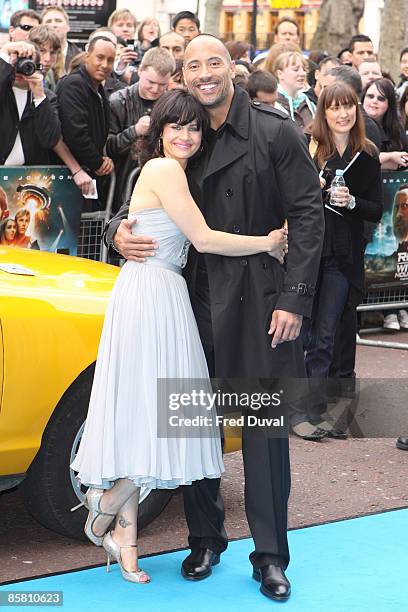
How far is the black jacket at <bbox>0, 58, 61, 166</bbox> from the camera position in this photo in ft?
26.7

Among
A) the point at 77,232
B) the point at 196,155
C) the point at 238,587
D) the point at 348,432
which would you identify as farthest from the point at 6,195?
the point at 238,587

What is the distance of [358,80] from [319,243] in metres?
4.62

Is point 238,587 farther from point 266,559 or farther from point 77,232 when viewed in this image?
point 77,232

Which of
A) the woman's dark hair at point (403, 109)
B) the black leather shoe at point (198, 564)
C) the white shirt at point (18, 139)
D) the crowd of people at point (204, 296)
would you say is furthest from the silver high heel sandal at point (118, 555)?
the woman's dark hair at point (403, 109)

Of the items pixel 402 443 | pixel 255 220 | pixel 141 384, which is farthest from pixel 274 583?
pixel 402 443

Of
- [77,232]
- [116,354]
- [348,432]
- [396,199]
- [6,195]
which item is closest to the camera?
[116,354]

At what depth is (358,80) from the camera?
29.5ft

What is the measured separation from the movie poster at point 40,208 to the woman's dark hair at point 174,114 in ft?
10.9

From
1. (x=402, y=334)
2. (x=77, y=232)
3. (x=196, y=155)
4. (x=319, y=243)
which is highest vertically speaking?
(x=196, y=155)

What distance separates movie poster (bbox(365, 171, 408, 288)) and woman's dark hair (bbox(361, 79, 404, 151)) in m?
0.30

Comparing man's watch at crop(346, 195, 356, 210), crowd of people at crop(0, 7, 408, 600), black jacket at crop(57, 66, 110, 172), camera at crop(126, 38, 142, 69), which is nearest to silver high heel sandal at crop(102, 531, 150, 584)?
crowd of people at crop(0, 7, 408, 600)

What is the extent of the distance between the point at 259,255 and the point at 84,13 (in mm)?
11867

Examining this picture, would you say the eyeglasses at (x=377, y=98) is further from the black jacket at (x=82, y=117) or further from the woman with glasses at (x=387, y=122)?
the black jacket at (x=82, y=117)

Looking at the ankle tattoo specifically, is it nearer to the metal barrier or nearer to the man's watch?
the man's watch
